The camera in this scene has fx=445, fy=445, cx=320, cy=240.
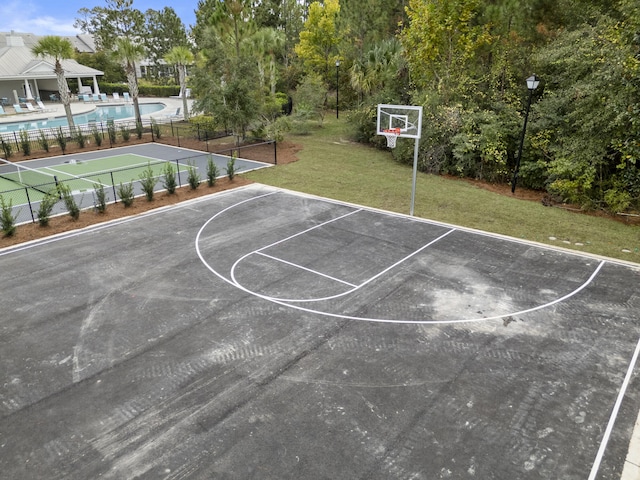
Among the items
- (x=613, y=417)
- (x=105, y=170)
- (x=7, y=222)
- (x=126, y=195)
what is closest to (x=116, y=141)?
(x=105, y=170)

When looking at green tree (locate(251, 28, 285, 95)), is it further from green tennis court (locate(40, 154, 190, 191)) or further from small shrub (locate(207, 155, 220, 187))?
small shrub (locate(207, 155, 220, 187))

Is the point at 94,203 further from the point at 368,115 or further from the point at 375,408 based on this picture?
the point at 368,115

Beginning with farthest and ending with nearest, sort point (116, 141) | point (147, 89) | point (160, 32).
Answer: point (160, 32)
point (147, 89)
point (116, 141)

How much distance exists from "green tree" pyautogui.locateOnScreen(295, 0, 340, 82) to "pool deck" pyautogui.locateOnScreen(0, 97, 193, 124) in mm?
13717

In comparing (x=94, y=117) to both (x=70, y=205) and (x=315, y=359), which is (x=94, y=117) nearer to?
(x=70, y=205)

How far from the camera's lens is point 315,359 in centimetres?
754

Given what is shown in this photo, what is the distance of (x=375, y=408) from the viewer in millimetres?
6453

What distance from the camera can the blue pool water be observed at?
3556 cm

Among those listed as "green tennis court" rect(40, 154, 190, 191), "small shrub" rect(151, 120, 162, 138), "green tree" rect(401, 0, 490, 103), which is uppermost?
"green tree" rect(401, 0, 490, 103)

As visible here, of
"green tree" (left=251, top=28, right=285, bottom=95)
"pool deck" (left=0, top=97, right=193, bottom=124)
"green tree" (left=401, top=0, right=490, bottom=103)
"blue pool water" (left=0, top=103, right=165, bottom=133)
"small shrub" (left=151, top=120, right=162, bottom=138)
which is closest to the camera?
"green tree" (left=401, top=0, right=490, bottom=103)

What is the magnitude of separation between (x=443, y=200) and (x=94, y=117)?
36.7 metres

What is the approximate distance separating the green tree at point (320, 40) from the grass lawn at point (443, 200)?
19.1 metres

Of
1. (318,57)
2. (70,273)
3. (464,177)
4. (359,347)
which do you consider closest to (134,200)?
(70,273)

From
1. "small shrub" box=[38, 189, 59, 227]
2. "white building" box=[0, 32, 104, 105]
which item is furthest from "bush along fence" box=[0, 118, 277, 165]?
"white building" box=[0, 32, 104, 105]
